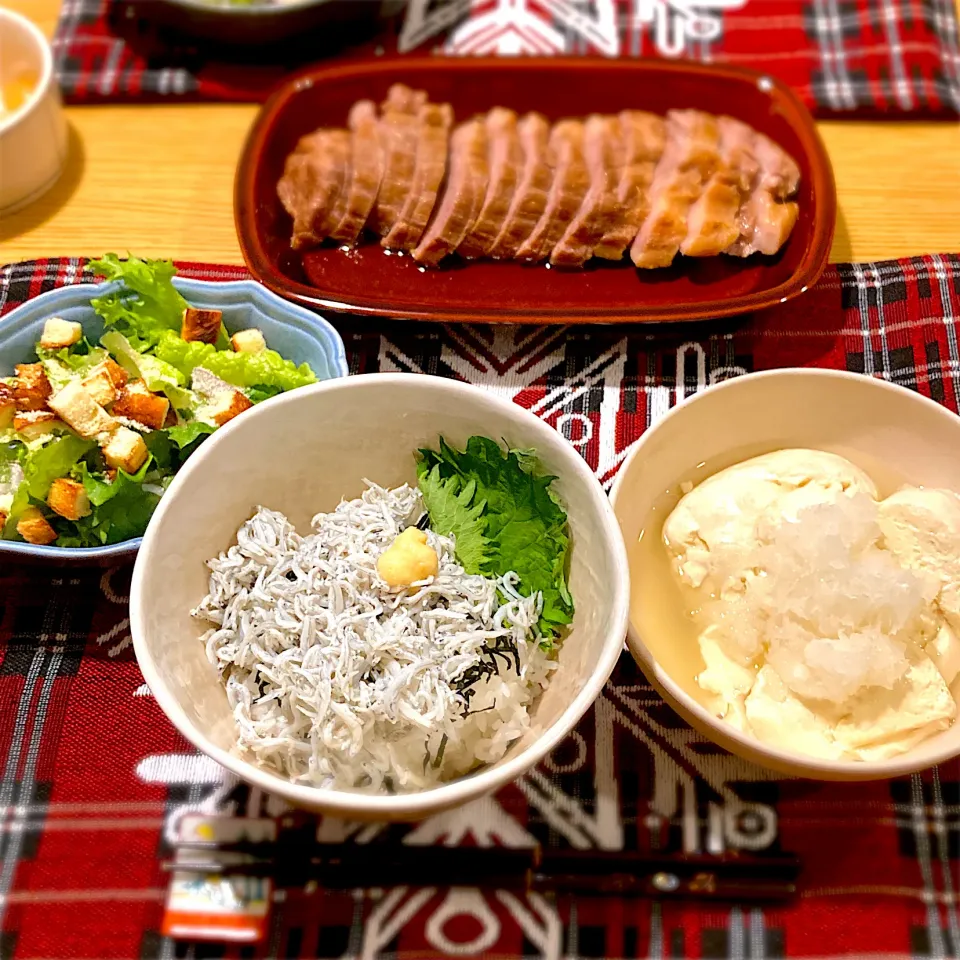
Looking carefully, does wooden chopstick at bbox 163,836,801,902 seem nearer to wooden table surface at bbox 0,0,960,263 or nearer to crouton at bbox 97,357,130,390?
crouton at bbox 97,357,130,390

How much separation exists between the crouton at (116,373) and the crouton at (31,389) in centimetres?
8

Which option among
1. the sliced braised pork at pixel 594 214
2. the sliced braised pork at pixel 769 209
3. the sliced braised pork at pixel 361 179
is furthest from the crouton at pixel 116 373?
the sliced braised pork at pixel 769 209

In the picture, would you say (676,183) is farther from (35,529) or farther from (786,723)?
(35,529)

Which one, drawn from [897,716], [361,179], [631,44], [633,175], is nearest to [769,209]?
[633,175]

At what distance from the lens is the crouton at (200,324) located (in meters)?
1.26

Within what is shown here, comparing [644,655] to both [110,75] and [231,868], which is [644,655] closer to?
[231,868]

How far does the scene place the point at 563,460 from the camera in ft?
3.01

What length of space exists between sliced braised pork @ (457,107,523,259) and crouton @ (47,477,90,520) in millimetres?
771

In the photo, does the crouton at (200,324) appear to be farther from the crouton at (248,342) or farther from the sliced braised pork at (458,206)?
the sliced braised pork at (458,206)

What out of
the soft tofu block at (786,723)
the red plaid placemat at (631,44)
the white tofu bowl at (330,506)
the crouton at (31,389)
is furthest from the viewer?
the red plaid placemat at (631,44)

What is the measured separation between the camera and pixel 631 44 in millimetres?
1812

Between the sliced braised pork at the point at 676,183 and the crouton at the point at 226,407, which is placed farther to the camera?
the sliced braised pork at the point at 676,183

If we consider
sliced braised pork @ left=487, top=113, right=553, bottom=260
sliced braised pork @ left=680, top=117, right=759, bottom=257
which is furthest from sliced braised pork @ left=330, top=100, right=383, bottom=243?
sliced braised pork @ left=680, top=117, right=759, bottom=257

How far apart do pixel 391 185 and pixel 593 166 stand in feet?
1.23
